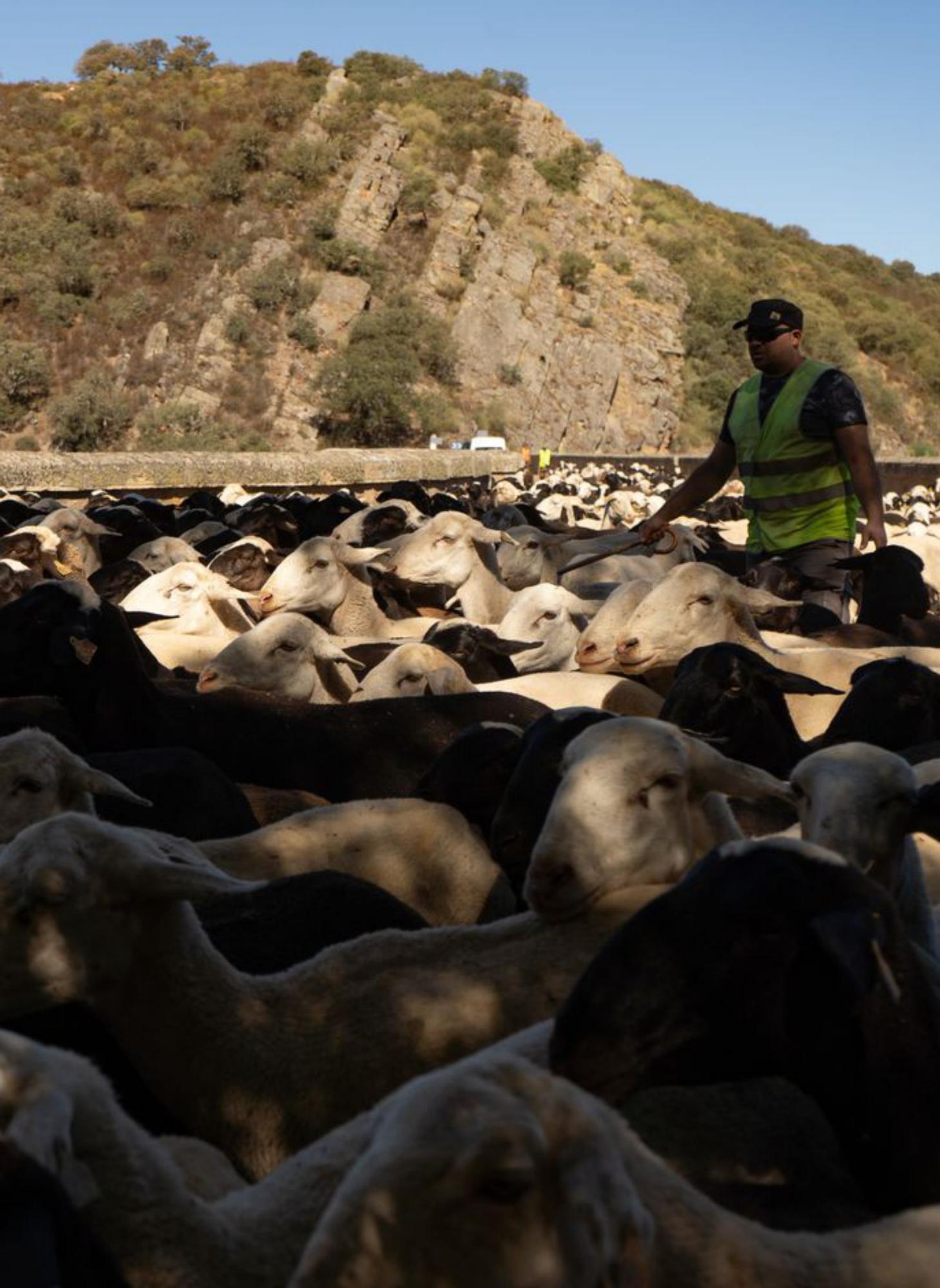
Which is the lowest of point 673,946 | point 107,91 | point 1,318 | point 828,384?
point 1,318

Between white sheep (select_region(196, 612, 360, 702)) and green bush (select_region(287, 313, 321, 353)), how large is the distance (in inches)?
1788

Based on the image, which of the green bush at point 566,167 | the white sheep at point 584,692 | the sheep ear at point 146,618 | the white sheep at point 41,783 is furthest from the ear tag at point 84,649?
the green bush at point 566,167

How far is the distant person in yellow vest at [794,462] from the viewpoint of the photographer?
A: 25.9ft

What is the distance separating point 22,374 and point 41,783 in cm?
4608

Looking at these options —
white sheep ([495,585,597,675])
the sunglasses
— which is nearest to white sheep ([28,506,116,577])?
white sheep ([495,585,597,675])

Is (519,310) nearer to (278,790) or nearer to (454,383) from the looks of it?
(454,383)

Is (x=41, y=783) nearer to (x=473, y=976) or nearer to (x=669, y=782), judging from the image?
(x=473, y=976)

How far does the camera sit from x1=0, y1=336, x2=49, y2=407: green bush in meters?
47.8

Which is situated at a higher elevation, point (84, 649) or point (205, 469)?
point (84, 649)

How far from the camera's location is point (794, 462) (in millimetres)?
8117

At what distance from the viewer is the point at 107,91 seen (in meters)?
65.2

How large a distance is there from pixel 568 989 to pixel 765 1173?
0.65 metres

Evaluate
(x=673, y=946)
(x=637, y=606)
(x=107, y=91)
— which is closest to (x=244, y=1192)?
(x=673, y=946)

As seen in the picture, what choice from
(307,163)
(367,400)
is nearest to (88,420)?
(367,400)
